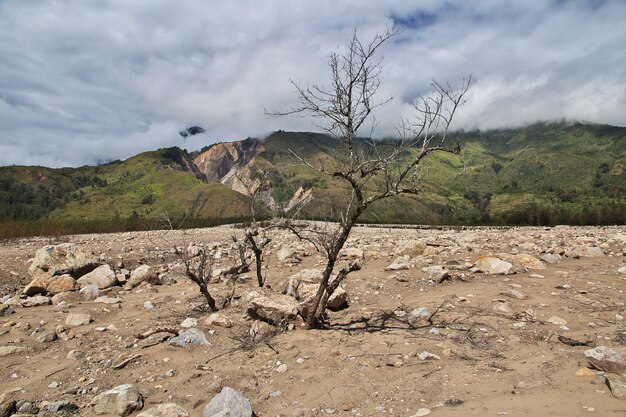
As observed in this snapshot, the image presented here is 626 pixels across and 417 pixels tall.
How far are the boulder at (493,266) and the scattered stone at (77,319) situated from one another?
33.8ft

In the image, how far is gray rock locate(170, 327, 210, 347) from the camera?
22.4 feet

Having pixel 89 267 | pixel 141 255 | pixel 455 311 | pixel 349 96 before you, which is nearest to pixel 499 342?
pixel 455 311

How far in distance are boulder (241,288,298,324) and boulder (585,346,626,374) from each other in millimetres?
5054

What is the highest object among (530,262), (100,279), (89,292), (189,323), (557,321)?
(100,279)

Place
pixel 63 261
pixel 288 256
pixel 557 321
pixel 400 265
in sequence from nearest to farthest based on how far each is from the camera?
pixel 557 321 < pixel 400 265 < pixel 63 261 < pixel 288 256

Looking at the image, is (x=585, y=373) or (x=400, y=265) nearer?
(x=585, y=373)

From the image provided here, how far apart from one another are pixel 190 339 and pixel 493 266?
338 inches

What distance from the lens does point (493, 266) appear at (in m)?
10.9

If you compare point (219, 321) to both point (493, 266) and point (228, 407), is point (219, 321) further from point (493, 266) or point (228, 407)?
point (493, 266)

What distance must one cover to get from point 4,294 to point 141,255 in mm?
7129

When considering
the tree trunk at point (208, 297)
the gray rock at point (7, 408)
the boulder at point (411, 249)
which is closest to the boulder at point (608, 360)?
the tree trunk at point (208, 297)

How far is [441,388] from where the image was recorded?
4.76m

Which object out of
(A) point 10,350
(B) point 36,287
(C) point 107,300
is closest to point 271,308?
(A) point 10,350

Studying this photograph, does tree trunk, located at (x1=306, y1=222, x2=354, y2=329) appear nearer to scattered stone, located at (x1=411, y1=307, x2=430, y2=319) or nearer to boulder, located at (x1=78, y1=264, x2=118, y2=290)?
scattered stone, located at (x1=411, y1=307, x2=430, y2=319)
